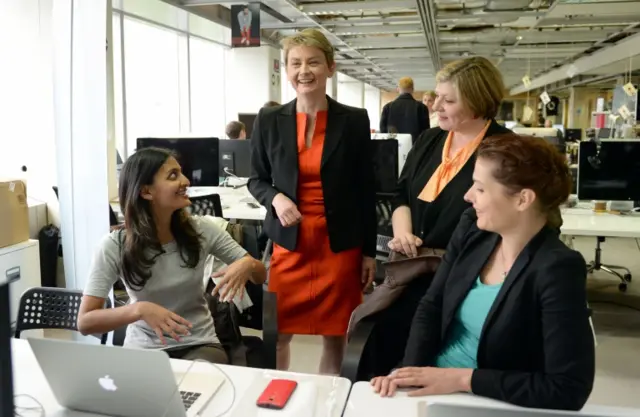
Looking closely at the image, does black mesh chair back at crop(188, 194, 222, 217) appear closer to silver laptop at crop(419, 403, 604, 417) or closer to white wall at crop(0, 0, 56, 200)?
white wall at crop(0, 0, 56, 200)

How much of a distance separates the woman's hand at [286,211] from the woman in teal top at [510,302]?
2.19 feet

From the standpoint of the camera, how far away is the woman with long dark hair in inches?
76.4

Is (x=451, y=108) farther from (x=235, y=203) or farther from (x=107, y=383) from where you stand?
(x=235, y=203)

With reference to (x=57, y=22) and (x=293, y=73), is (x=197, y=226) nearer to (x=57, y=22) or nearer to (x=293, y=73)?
(x=293, y=73)

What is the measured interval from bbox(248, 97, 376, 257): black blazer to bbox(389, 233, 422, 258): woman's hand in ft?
0.94

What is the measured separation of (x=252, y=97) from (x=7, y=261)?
6.83m

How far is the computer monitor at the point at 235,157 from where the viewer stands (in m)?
5.50

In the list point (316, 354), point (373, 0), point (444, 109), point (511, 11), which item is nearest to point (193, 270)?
point (444, 109)

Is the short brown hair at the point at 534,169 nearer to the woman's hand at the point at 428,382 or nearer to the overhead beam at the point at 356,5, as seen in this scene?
the woman's hand at the point at 428,382

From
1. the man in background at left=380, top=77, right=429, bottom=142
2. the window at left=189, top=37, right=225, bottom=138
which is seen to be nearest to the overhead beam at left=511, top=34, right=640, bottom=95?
the man in background at left=380, top=77, right=429, bottom=142

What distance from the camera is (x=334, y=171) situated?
230cm

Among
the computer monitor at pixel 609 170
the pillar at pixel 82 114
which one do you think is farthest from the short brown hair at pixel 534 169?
the computer monitor at pixel 609 170

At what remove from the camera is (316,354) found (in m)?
3.80

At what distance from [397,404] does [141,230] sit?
42.3 inches
